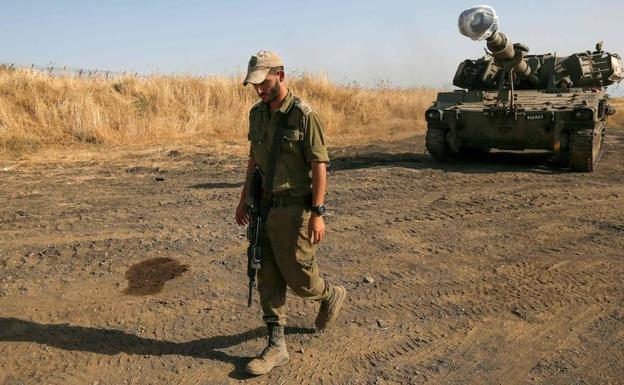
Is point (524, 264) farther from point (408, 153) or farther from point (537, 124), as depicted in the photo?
point (408, 153)

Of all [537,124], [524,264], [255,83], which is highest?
[255,83]

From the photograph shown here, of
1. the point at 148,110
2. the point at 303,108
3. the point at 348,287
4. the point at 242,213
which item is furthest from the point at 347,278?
the point at 148,110

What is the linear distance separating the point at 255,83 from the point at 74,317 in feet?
6.59

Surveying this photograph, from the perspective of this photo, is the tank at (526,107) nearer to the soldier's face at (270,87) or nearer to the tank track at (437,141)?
the tank track at (437,141)

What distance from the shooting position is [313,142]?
2.98m

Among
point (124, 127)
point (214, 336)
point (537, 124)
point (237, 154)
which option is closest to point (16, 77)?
point (124, 127)

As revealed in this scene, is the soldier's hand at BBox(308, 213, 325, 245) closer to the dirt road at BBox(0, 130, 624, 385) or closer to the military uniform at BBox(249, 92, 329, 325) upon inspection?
the military uniform at BBox(249, 92, 329, 325)

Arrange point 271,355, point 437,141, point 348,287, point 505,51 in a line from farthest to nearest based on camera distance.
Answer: point 437,141 < point 505,51 < point 348,287 < point 271,355

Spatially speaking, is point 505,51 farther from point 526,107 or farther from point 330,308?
point 330,308

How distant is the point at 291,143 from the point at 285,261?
0.61m

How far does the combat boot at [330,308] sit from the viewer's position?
11.3ft

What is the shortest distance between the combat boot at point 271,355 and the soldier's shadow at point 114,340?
5.0 inches

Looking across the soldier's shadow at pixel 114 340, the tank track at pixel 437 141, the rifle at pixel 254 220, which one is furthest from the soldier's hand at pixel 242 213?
the tank track at pixel 437 141

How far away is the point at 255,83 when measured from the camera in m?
2.87
